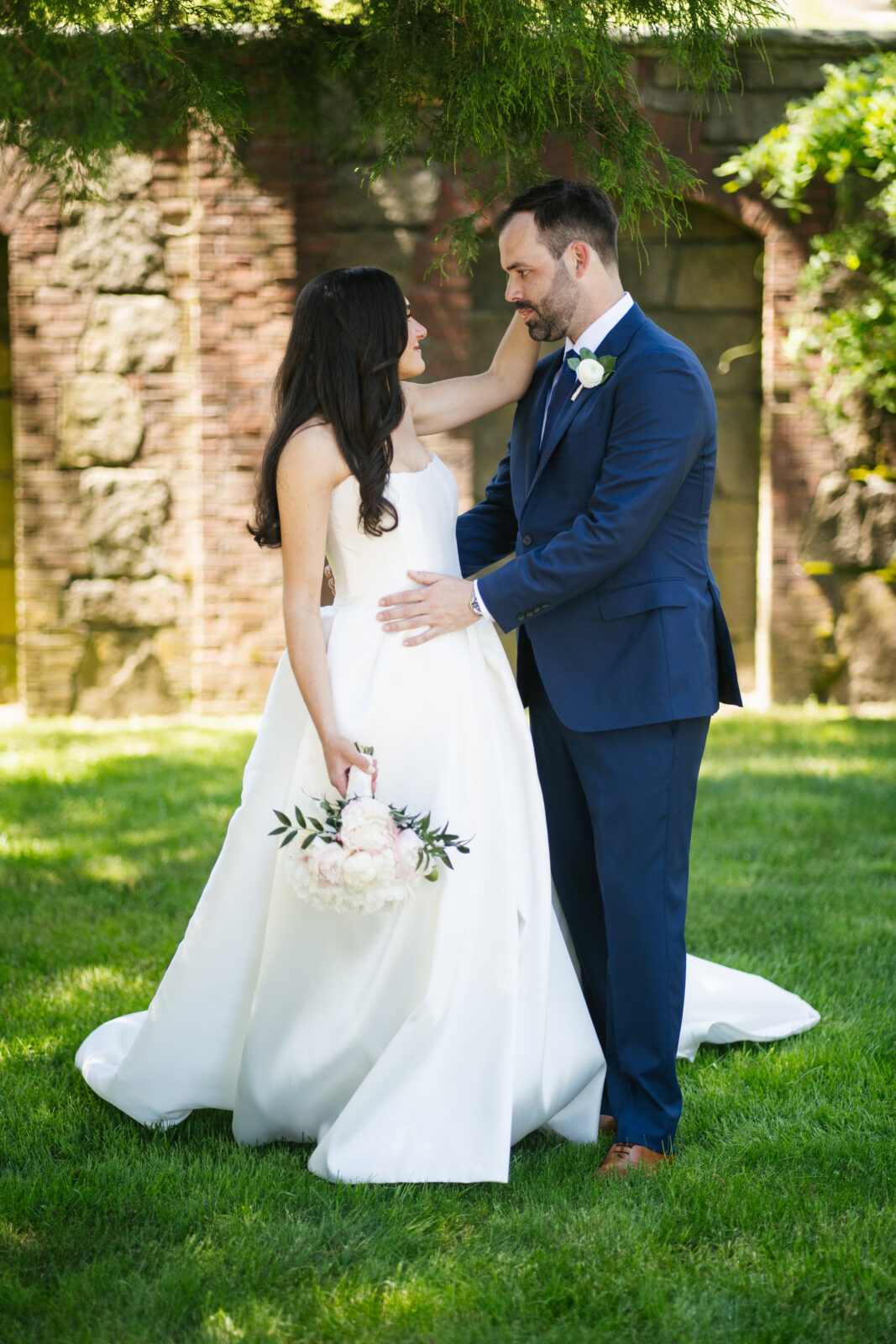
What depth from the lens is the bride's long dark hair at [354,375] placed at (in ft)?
9.48

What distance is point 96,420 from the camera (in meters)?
7.68

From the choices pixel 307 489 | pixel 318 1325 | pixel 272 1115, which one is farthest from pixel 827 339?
pixel 318 1325

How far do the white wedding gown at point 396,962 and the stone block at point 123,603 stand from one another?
4.90 meters

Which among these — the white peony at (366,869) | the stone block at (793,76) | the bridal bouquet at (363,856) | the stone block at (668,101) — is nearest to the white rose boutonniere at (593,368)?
the bridal bouquet at (363,856)

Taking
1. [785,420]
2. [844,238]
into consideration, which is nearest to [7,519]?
[785,420]

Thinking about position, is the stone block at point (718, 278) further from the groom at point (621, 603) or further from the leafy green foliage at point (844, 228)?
the groom at point (621, 603)

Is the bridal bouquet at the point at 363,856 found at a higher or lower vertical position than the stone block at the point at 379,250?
lower

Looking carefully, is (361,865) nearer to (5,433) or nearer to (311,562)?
(311,562)

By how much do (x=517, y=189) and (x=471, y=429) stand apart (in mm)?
4412

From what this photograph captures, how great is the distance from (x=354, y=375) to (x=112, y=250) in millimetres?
5327

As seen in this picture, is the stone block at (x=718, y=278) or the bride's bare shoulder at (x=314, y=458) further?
the stone block at (x=718, y=278)

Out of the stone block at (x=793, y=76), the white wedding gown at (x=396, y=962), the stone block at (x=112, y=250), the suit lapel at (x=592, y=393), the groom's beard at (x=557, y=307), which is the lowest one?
the white wedding gown at (x=396, y=962)

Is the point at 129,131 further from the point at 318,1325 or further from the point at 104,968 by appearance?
the point at 318,1325

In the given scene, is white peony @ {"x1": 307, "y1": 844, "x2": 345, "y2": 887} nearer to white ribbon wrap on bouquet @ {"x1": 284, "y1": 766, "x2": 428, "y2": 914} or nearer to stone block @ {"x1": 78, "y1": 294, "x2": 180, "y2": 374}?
white ribbon wrap on bouquet @ {"x1": 284, "y1": 766, "x2": 428, "y2": 914}
